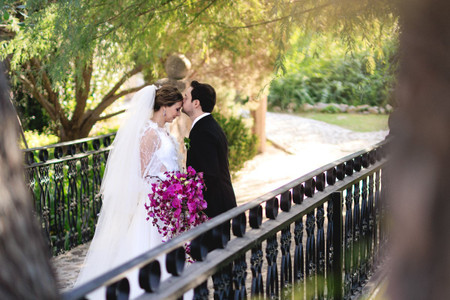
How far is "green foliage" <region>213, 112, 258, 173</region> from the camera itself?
12.2 m

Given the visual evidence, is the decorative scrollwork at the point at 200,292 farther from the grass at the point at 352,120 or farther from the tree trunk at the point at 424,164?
the grass at the point at 352,120

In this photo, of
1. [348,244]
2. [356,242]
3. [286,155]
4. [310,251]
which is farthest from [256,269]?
[286,155]

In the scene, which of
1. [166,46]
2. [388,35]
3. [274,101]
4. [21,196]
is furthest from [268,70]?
[274,101]

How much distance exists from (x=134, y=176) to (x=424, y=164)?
392cm

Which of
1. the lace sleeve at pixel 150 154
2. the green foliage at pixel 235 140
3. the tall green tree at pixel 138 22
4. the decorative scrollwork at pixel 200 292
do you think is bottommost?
the green foliage at pixel 235 140

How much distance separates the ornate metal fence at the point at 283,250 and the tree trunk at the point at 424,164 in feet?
2.70

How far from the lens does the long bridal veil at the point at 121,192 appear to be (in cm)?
562

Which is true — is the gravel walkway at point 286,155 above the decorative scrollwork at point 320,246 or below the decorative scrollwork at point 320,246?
below

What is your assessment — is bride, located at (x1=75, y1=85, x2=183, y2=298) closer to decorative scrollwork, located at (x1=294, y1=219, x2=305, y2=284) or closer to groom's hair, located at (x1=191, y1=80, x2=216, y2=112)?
groom's hair, located at (x1=191, y1=80, x2=216, y2=112)

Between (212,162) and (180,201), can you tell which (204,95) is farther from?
(180,201)

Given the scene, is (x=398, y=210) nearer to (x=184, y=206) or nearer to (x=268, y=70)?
(x=184, y=206)

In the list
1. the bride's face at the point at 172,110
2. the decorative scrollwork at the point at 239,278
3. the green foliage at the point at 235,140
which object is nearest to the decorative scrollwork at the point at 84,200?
the bride's face at the point at 172,110

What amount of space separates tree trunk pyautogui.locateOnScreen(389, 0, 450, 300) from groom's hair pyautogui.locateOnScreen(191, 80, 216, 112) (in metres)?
3.36

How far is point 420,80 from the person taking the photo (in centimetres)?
206
